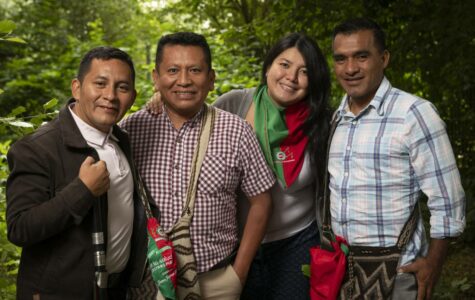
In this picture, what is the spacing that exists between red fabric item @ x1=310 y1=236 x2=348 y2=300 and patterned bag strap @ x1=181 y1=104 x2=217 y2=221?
0.75m

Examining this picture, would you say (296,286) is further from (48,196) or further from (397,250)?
(48,196)

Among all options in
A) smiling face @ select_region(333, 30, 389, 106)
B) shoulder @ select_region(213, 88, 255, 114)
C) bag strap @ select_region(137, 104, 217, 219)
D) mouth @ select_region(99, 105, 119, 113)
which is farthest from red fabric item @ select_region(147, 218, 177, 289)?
smiling face @ select_region(333, 30, 389, 106)

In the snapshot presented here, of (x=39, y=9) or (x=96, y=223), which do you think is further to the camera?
(x=39, y=9)

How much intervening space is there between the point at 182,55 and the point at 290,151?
899 mm

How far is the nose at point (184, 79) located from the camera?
2719 mm

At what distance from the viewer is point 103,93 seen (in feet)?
7.80

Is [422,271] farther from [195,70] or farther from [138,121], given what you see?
[138,121]

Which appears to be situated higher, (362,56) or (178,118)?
(362,56)

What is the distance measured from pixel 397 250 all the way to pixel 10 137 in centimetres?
655

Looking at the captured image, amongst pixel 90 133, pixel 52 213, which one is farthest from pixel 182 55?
pixel 52 213

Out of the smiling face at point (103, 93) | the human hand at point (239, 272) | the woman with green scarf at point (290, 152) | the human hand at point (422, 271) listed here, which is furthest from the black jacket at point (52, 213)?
the human hand at point (422, 271)

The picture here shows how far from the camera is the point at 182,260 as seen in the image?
2.63m

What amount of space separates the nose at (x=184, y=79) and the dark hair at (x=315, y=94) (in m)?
0.78

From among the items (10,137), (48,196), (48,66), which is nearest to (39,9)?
(48,66)
